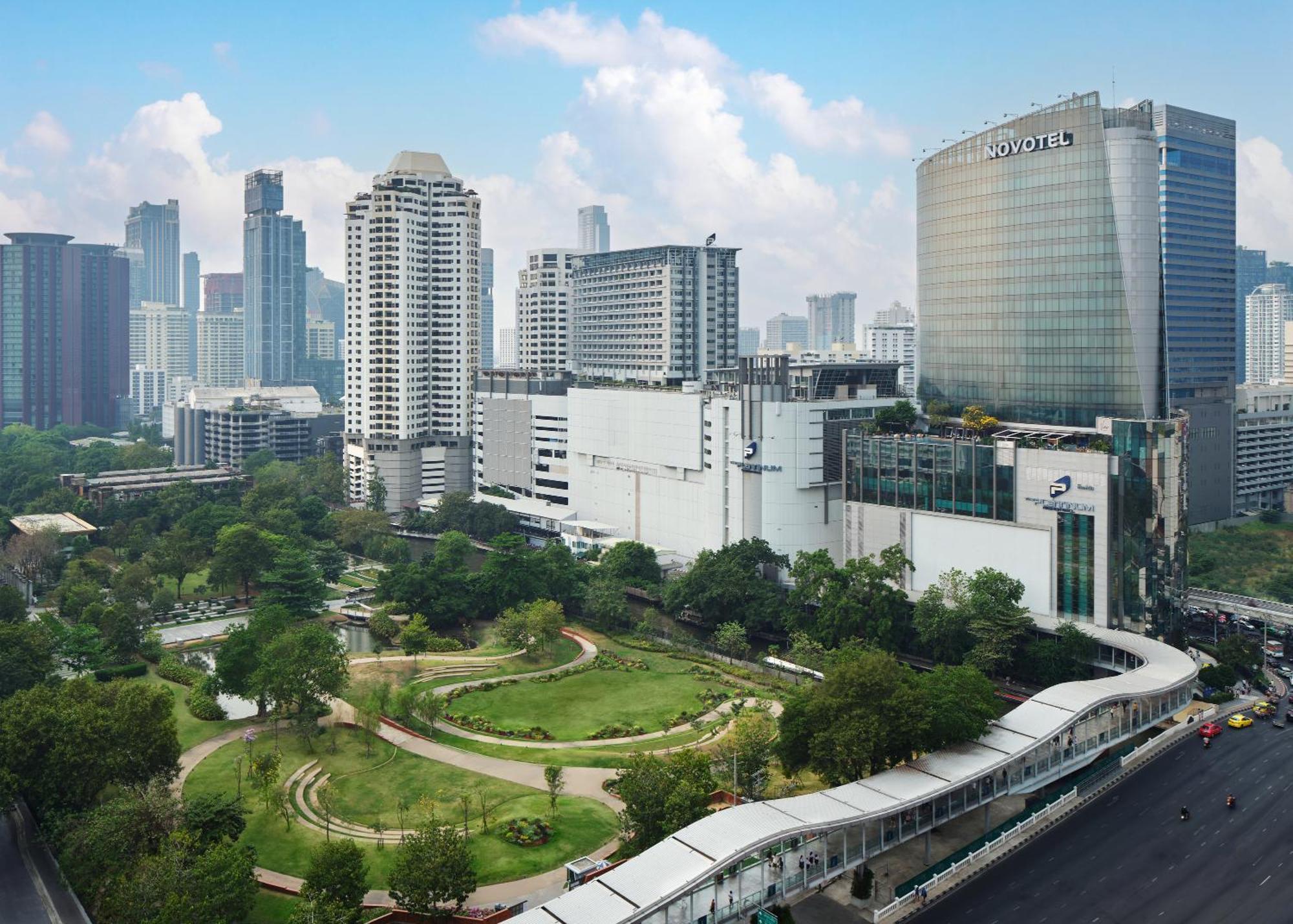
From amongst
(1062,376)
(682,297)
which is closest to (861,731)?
(1062,376)

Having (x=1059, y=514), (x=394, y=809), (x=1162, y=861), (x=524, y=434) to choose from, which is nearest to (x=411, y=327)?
(x=524, y=434)

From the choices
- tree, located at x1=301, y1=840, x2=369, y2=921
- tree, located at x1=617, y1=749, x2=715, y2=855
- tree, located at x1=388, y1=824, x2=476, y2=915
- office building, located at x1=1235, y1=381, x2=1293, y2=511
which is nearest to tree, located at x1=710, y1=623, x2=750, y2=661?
tree, located at x1=617, y1=749, x2=715, y2=855

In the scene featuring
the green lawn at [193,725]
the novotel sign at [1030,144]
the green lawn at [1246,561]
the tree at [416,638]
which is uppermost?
the novotel sign at [1030,144]

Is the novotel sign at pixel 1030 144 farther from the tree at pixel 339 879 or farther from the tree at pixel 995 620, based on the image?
the tree at pixel 339 879

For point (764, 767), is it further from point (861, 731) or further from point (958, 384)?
point (958, 384)

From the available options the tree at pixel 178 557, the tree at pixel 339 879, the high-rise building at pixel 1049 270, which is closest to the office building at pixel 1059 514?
the high-rise building at pixel 1049 270
